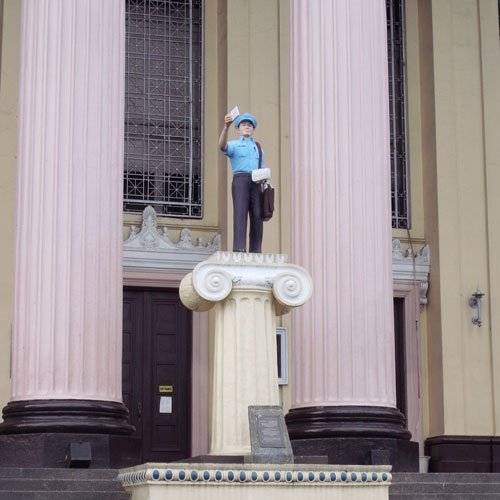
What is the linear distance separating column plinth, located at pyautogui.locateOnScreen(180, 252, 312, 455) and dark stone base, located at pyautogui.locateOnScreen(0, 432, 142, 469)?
1.52 meters

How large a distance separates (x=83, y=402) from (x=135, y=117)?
19.6 feet

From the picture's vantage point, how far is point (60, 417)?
11836 millimetres

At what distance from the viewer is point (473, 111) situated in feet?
58.4

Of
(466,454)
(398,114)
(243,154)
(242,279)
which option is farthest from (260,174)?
(398,114)

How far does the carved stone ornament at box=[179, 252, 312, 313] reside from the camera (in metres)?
10.6

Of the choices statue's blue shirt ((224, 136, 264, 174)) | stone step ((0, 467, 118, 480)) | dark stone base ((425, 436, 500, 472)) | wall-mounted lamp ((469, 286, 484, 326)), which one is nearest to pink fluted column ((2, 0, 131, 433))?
stone step ((0, 467, 118, 480))

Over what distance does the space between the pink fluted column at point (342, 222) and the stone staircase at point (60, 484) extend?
7.83ft

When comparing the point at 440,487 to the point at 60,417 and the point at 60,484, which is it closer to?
the point at 60,484

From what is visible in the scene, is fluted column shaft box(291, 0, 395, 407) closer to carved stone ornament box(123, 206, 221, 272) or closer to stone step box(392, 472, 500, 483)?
stone step box(392, 472, 500, 483)

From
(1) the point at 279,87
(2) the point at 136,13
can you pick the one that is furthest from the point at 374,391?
(2) the point at 136,13

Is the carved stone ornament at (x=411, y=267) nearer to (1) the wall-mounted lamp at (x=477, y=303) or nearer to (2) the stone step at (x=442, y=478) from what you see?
(1) the wall-mounted lamp at (x=477, y=303)

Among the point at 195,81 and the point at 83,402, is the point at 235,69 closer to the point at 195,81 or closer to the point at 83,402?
the point at 195,81

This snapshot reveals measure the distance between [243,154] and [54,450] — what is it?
3117 millimetres

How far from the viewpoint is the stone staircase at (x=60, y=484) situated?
10711mm
